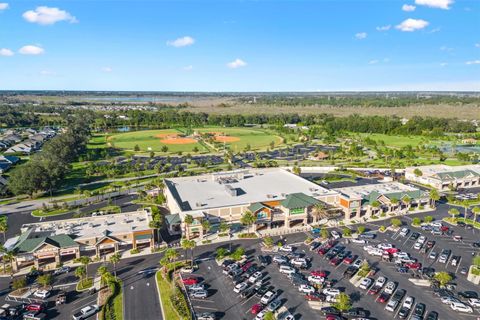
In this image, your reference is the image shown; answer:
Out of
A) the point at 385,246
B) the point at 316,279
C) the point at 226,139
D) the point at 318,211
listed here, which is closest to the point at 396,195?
the point at 318,211

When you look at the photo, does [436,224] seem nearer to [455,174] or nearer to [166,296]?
[455,174]

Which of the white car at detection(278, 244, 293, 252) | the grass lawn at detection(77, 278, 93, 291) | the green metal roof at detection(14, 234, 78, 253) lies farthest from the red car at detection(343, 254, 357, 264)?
the green metal roof at detection(14, 234, 78, 253)

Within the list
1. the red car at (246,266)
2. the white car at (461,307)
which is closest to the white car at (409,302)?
the white car at (461,307)

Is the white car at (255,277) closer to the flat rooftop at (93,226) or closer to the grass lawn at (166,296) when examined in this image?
the grass lawn at (166,296)

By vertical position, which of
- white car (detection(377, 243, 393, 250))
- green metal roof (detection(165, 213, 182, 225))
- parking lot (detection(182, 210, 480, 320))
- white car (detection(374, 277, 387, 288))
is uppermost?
green metal roof (detection(165, 213, 182, 225))

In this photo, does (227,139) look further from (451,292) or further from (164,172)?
(451,292)

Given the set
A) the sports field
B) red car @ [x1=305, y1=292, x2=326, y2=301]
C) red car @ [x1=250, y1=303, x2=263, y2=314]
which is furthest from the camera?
the sports field

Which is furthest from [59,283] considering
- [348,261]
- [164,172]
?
[164,172]

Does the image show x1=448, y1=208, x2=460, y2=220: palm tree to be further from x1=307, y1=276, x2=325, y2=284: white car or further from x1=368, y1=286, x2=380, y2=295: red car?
x1=307, y1=276, x2=325, y2=284: white car
